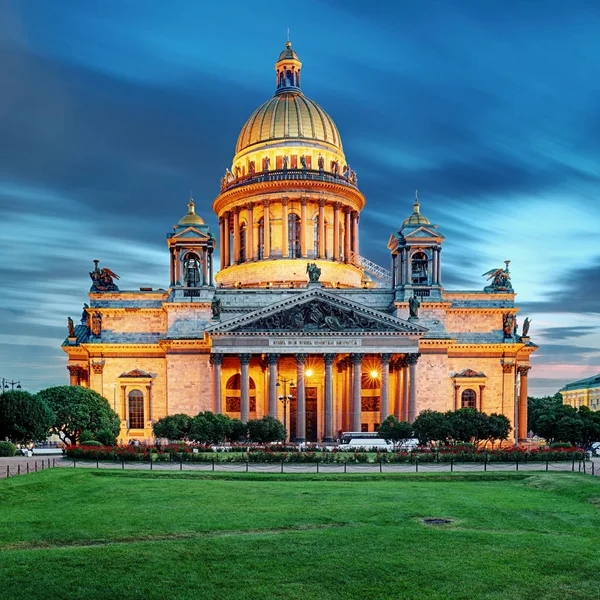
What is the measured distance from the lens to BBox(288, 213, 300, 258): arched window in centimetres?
8296

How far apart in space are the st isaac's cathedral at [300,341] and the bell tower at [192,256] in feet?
0.41

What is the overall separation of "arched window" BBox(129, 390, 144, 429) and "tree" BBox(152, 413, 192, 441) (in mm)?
18203

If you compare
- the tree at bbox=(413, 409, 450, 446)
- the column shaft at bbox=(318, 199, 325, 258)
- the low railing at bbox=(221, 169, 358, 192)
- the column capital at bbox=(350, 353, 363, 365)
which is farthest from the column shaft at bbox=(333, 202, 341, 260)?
the tree at bbox=(413, 409, 450, 446)

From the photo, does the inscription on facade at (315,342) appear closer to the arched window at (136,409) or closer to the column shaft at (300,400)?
the column shaft at (300,400)

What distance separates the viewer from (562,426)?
65.1m

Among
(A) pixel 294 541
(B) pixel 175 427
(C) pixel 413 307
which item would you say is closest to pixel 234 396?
(B) pixel 175 427

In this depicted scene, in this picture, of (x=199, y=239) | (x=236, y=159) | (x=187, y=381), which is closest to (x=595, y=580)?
(x=187, y=381)

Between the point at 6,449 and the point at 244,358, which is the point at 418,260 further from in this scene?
the point at 6,449

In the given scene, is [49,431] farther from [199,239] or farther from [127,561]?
[127,561]

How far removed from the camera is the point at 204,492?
2909cm

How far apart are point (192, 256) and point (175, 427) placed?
25641mm

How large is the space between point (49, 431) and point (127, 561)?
148 ft

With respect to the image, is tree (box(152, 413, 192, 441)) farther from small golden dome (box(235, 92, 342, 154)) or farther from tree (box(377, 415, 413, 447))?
small golden dome (box(235, 92, 342, 154))

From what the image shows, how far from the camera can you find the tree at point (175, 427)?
5269 centimetres
